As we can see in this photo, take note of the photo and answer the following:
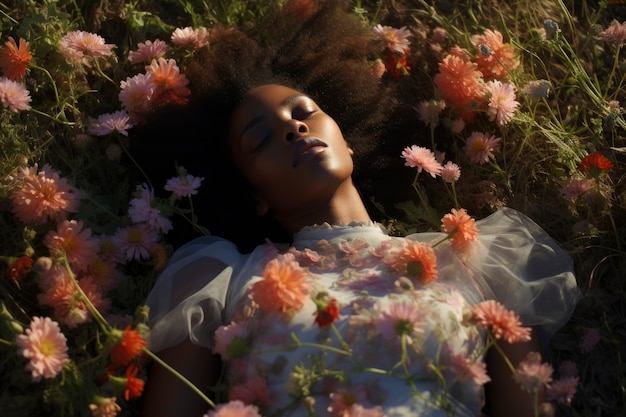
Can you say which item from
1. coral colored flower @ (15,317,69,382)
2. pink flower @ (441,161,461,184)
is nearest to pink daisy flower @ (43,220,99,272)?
coral colored flower @ (15,317,69,382)

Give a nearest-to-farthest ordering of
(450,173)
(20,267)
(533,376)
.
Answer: (533,376) < (20,267) < (450,173)

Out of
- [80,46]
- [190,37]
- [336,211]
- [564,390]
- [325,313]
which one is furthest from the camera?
[190,37]

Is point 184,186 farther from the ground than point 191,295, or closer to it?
farther from the ground

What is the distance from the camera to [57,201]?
2.94m

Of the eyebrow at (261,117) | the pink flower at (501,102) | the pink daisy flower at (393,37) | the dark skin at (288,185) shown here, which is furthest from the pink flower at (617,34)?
the eyebrow at (261,117)

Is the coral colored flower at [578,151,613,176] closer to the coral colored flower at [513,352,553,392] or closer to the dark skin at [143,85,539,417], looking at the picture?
the dark skin at [143,85,539,417]

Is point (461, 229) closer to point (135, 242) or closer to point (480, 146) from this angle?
point (480, 146)

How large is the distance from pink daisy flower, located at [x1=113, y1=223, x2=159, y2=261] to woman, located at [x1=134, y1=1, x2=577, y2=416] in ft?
0.34

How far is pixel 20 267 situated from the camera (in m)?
2.79

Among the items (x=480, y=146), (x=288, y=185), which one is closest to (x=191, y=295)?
(x=288, y=185)

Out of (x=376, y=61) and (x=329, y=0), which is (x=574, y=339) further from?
(x=329, y=0)

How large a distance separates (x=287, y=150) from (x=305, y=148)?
6cm

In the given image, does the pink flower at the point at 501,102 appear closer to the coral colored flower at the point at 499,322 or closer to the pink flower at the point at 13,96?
the coral colored flower at the point at 499,322

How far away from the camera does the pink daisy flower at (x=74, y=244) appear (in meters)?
2.87
